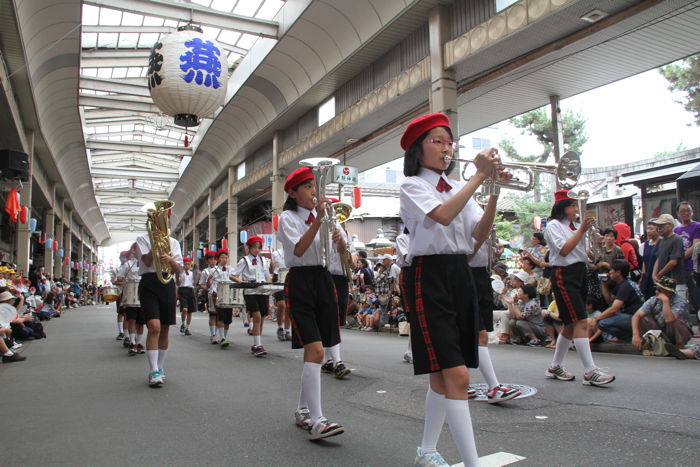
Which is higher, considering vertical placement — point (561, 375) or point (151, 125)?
point (151, 125)

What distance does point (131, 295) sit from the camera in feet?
31.0

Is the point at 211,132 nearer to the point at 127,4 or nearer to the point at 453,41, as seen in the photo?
the point at 127,4

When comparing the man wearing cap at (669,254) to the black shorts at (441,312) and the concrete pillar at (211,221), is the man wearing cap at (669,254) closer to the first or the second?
the black shorts at (441,312)

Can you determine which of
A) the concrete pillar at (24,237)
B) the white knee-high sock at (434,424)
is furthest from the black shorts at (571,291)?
the concrete pillar at (24,237)

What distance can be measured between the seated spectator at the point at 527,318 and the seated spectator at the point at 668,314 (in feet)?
6.34

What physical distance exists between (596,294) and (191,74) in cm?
855

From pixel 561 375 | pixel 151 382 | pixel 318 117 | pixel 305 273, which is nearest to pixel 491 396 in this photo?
pixel 561 375

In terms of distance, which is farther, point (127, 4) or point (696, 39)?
point (127, 4)

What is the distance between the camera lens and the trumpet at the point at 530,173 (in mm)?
3070

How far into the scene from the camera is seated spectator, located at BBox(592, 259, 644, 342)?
26.2 feet

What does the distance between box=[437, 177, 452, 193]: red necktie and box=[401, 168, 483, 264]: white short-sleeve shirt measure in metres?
0.02

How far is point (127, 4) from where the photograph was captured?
14422mm

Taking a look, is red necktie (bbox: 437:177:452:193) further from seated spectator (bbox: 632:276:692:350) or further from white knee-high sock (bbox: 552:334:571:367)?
seated spectator (bbox: 632:276:692:350)

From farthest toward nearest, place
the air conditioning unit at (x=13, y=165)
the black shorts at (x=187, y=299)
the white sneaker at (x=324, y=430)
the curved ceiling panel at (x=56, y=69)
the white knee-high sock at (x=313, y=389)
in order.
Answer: the black shorts at (x=187, y=299) → the air conditioning unit at (x=13, y=165) → the curved ceiling panel at (x=56, y=69) → the white knee-high sock at (x=313, y=389) → the white sneaker at (x=324, y=430)
